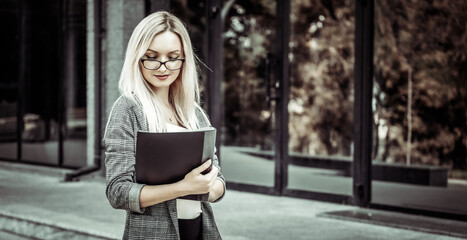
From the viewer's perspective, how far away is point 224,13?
886 cm

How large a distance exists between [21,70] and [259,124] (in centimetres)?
484

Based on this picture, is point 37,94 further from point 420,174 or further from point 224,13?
point 420,174

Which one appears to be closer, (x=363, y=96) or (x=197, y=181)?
(x=197, y=181)

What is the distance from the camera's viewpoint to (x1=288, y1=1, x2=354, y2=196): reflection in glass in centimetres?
834

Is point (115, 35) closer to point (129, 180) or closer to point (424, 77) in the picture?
point (424, 77)

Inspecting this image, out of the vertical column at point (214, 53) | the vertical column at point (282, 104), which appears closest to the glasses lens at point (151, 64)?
the vertical column at point (282, 104)

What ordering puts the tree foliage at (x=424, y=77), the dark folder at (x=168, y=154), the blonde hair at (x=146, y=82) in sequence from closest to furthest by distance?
1. the dark folder at (x=168, y=154)
2. the blonde hair at (x=146, y=82)
3. the tree foliage at (x=424, y=77)

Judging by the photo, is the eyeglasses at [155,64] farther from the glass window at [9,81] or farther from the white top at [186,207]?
the glass window at [9,81]

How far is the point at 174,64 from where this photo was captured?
8.08 ft

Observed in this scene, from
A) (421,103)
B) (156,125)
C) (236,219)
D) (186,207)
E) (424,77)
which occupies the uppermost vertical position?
(424,77)

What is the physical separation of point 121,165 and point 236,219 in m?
4.29

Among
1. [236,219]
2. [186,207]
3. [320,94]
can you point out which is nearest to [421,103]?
[320,94]

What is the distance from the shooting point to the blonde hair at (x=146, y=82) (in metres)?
2.38

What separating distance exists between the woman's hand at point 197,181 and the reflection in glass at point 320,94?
19.0 ft
